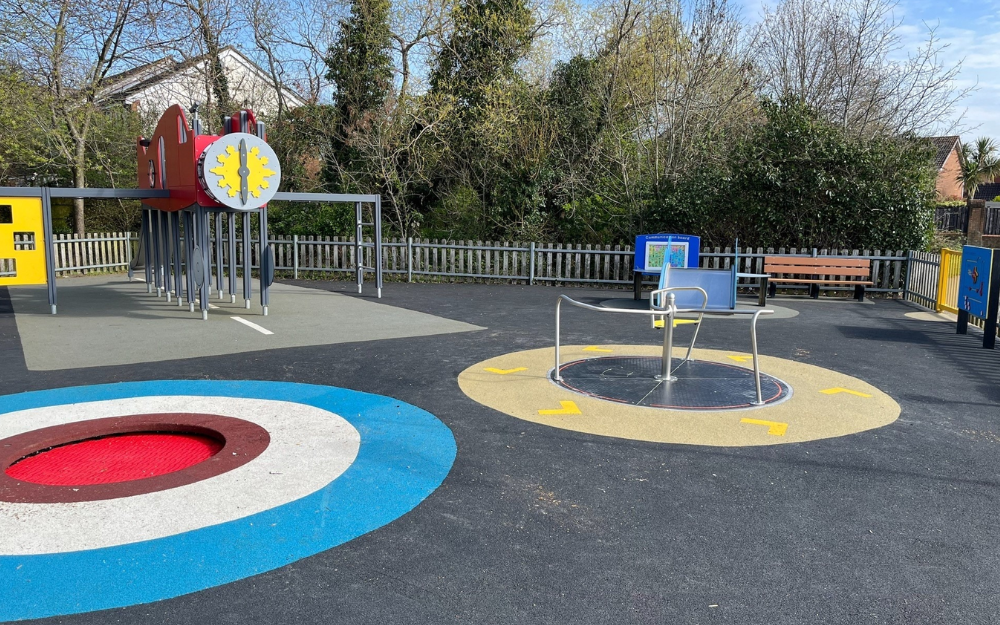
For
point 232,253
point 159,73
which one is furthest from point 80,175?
point 232,253

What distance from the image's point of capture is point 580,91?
19.4 m

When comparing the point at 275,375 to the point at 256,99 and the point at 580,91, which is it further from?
the point at 256,99

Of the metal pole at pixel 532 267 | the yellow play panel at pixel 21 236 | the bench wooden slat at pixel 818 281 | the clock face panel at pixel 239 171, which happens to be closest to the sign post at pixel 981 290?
the bench wooden slat at pixel 818 281

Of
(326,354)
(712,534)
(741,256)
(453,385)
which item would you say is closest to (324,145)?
(741,256)

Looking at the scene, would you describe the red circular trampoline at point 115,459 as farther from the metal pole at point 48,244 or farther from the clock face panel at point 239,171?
the metal pole at point 48,244

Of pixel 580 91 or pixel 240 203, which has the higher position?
pixel 580 91

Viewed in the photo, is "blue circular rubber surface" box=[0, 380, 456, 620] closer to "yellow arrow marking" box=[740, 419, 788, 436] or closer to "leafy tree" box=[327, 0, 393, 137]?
"yellow arrow marking" box=[740, 419, 788, 436]

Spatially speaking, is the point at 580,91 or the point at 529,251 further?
the point at 580,91

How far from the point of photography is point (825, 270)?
14.0 metres

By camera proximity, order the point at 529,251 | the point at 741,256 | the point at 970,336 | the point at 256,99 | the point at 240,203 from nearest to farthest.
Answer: the point at 970,336
the point at 240,203
the point at 741,256
the point at 529,251
the point at 256,99

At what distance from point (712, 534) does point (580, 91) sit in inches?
688

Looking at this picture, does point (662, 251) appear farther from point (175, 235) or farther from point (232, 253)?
point (175, 235)

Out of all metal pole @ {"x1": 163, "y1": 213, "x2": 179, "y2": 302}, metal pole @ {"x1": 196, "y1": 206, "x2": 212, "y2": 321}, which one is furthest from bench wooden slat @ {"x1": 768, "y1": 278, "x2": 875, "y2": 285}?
metal pole @ {"x1": 163, "y1": 213, "x2": 179, "y2": 302}

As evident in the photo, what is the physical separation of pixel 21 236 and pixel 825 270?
14612 millimetres
